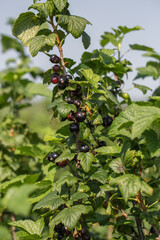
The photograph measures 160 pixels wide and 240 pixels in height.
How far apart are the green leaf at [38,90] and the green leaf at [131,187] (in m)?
2.19

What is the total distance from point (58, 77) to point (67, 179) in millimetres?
519

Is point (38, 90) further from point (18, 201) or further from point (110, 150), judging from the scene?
point (18, 201)

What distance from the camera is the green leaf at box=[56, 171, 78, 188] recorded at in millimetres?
1375

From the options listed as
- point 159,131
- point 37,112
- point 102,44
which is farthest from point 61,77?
point 37,112

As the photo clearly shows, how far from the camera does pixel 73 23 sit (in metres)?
1.50

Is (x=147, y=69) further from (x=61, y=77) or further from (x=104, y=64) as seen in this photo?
(x=61, y=77)

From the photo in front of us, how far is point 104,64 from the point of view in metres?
1.82

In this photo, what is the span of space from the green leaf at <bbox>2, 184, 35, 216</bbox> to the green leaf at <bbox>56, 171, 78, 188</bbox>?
797 mm

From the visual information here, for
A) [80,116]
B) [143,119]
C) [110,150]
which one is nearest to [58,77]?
[80,116]

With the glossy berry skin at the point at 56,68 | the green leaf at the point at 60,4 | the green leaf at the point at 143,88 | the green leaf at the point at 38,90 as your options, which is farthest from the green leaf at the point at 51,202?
the green leaf at the point at 38,90

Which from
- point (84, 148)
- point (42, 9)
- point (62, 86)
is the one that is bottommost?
point (84, 148)

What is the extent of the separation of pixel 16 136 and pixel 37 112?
8.81 meters

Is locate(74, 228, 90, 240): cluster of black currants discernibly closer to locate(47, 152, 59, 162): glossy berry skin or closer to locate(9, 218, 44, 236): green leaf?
locate(9, 218, 44, 236): green leaf

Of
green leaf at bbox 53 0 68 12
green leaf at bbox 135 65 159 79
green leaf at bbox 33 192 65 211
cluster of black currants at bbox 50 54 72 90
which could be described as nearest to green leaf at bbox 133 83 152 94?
green leaf at bbox 135 65 159 79
